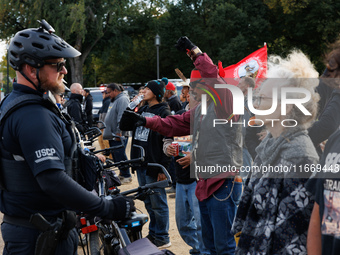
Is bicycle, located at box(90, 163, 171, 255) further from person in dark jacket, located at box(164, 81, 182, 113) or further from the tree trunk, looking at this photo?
the tree trunk

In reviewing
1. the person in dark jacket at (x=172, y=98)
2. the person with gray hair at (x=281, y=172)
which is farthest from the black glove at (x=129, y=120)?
the person in dark jacket at (x=172, y=98)

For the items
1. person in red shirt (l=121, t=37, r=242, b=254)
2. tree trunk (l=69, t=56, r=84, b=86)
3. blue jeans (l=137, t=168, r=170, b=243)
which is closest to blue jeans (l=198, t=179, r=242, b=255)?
person in red shirt (l=121, t=37, r=242, b=254)

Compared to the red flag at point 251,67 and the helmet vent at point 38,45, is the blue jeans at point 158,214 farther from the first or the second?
the helmet vent at point 38,45

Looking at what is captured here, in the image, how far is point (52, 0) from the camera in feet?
104

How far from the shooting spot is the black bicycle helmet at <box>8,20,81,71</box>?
2.47 metres

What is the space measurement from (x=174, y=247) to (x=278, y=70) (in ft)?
11.8

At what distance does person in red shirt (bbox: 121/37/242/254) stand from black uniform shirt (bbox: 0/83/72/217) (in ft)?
4.46

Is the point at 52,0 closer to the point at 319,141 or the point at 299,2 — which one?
the point at 299,2

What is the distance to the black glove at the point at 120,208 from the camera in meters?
2.45

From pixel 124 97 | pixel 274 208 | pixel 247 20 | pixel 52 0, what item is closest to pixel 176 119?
pixel 274 208

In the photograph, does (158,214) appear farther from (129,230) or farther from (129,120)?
(129,230)

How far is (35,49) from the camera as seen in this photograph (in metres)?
2.48

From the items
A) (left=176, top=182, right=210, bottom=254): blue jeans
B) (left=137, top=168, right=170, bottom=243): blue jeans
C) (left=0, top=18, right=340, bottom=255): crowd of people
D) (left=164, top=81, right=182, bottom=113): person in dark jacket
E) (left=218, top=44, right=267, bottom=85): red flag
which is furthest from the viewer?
(left=164, top=81, right=182, bottom=113): person in dark jacket

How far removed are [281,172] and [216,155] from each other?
1431mm
